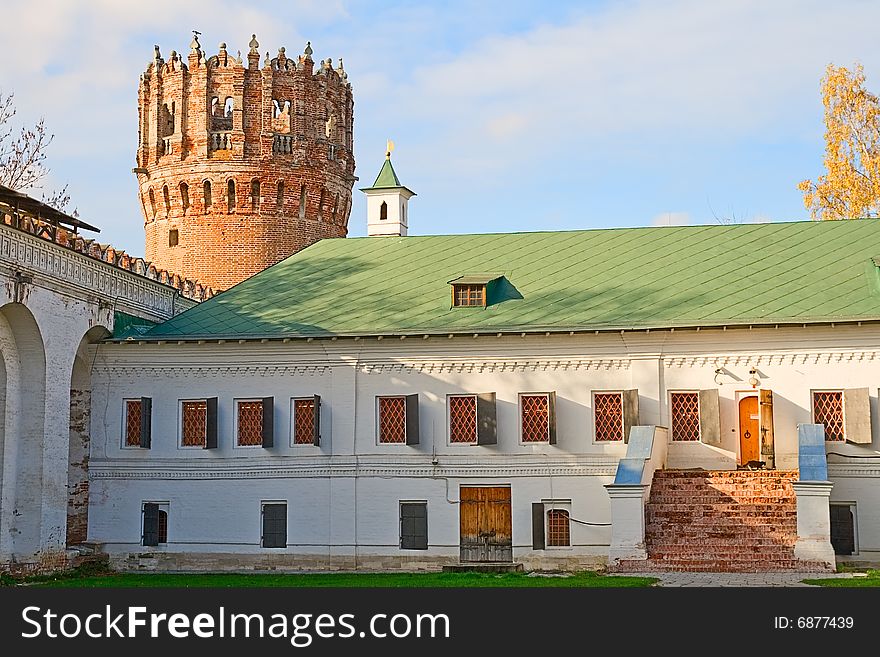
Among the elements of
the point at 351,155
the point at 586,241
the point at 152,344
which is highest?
the point at 351,155

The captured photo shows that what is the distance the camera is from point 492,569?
30.2m

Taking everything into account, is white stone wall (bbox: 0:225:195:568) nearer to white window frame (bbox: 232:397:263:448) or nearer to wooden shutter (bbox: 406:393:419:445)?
white window frame (bbox: 232:397:263:448)

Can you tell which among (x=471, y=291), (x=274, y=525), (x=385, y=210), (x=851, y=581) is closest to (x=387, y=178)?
(x=385, y=210)

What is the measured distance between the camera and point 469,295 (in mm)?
32531

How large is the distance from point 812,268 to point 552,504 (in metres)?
8.44

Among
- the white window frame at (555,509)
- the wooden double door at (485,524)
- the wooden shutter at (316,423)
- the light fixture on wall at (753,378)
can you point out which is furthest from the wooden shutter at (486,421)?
the light fixture on wall at (753,378)

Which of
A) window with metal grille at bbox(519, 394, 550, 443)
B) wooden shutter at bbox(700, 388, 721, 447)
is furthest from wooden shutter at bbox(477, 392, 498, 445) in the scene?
wooden shutter at bbox(700, 388, 721, 447)

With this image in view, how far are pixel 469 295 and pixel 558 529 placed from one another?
20.0 ft

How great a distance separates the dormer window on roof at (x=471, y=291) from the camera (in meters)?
32.4

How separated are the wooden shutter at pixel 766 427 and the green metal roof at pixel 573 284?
1688 mm

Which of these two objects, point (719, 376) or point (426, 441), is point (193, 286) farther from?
point (719, 376)

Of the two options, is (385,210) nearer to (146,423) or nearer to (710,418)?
(146,423)

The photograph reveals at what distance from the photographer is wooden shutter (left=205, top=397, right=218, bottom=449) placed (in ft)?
106

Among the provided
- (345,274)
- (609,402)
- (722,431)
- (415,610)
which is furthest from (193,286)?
(415,610)
